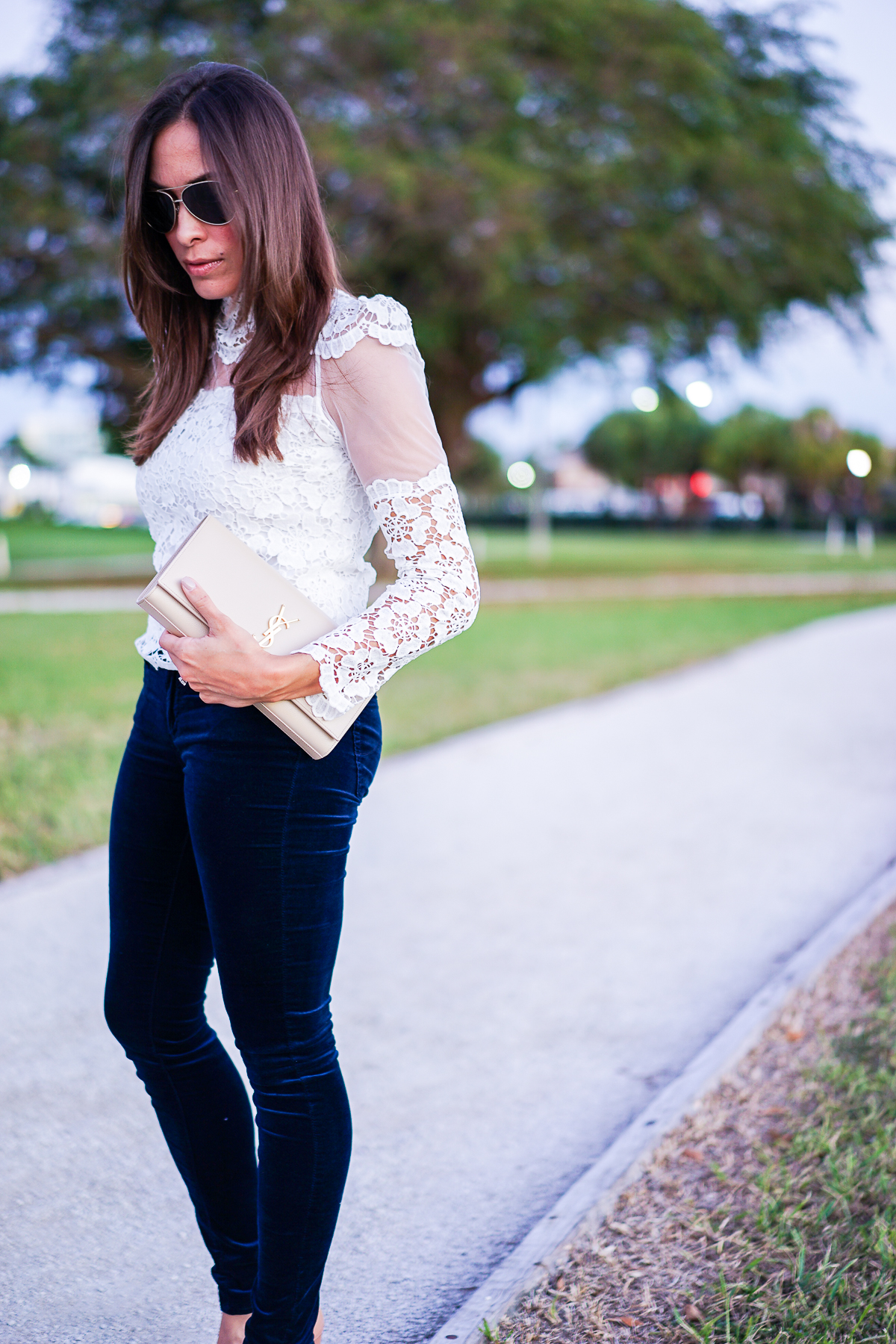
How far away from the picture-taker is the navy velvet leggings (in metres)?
1.65

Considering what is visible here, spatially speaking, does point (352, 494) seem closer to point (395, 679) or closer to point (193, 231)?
point (193, 231)

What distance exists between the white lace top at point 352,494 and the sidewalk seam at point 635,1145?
4.08 feet

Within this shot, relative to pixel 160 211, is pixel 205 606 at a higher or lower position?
lower

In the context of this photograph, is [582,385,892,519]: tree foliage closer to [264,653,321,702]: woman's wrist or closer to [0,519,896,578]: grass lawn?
[0,519,896,578]: grass lawn

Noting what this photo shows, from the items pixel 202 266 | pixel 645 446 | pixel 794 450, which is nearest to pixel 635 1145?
pixel 202 266

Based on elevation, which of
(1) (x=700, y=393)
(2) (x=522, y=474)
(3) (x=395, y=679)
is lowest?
(2) (x=522, y=474)

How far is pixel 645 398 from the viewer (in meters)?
21.7

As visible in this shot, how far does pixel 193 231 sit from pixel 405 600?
612 millimetres

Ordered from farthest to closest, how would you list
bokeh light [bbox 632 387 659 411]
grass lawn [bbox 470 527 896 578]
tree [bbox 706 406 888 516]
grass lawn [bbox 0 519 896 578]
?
tree [bbox 706 406 888 516], grass lawn [bbox 0 519 896 578], grass lawn [bbox 470 527 896 578], bokeh light [bbox 632 387 659 411]

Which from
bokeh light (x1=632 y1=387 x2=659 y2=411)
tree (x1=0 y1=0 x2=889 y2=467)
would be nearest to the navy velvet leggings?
tree (x1=0 y1=0 x2=889 y2=467)

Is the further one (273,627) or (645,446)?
(645,446)

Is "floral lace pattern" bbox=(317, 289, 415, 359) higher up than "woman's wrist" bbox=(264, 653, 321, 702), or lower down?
higher up

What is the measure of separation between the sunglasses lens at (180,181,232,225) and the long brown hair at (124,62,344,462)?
0.02 meters

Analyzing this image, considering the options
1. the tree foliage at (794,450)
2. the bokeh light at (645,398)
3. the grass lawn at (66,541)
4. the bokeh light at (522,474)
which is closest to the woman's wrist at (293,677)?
the bokeh light at (645,398)
